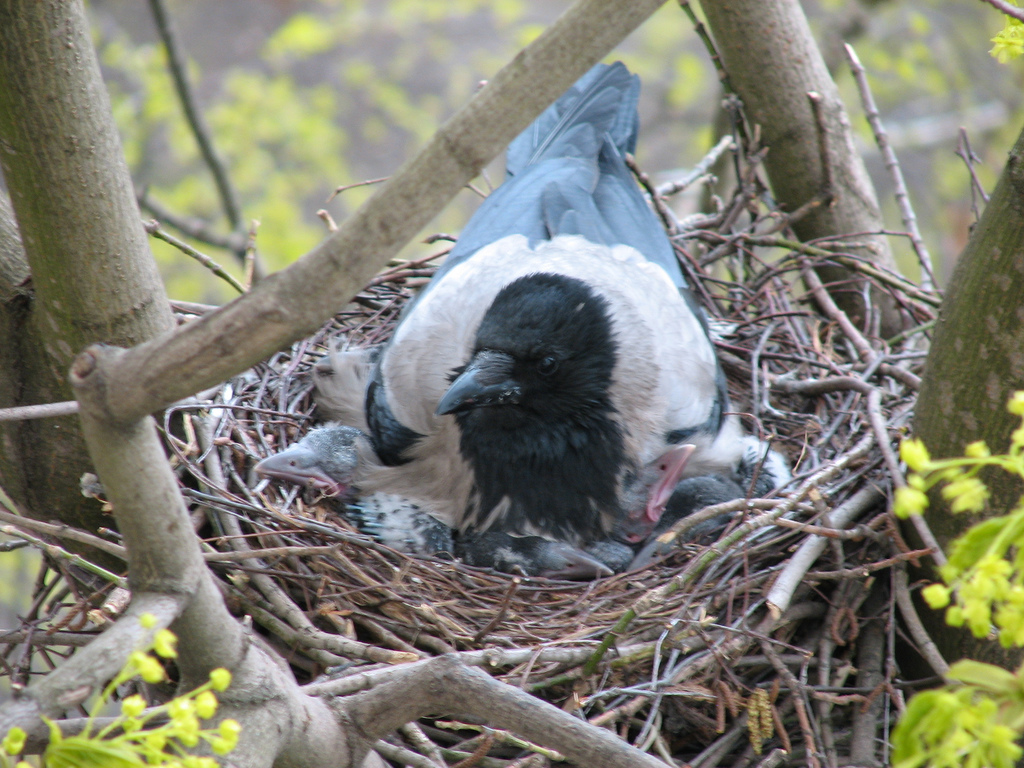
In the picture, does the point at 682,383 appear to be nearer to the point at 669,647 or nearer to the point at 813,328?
the point at 813,328

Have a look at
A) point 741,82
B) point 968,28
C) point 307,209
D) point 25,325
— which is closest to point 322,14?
point 307,209

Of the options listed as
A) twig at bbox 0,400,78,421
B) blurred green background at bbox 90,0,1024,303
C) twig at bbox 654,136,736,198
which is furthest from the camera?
blurred green background at bbox 90,0,1024,303

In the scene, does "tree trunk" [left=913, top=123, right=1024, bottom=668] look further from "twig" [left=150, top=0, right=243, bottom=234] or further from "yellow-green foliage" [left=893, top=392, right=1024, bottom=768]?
"twig" [left=150, top=0, right=243, bottom=234]

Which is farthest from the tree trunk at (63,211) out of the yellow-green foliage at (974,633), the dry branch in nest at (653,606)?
the yellow-green foliage at (974,633)

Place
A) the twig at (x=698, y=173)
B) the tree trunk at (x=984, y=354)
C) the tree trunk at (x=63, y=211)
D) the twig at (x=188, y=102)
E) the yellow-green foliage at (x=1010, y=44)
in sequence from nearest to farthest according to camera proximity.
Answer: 1. the yellow-green foliage at (x=1010, y=44)
2. the tree trunk at (x=63, y=211)
3. the tree trunk at (x=984, y=354)
4. the twig at (x=698, y=173)
5. the twig at (x=188, y=102)

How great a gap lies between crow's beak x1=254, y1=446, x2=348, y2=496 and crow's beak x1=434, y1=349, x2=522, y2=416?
51cm

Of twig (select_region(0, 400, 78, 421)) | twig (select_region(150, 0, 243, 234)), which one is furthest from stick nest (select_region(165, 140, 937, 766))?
twig (select_region(150, 0, 243, 234))

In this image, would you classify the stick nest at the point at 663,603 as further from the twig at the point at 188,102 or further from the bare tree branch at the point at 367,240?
the twig at the point at 188,102

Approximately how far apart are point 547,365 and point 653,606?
109cm

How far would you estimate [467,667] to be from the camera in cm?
169

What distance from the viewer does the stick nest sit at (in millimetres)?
2346

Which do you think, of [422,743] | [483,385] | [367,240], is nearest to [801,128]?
[483,385]

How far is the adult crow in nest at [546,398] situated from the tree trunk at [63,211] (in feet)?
4.03

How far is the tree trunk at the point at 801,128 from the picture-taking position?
361 cm
